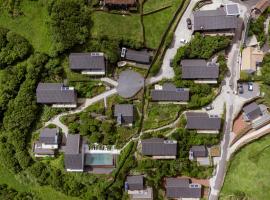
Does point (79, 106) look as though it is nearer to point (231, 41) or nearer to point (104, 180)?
point (104, 180)

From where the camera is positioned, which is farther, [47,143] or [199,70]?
[199,70]

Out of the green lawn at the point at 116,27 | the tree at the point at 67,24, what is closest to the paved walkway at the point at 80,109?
the green lawn at the point at 116,27

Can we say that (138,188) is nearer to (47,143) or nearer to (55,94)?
(47,143)

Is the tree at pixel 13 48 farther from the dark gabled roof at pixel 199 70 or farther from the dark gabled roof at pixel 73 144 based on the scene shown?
the dark gabled roof at pixel 199 70

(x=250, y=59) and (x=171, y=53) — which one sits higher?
(x=171, y=53)

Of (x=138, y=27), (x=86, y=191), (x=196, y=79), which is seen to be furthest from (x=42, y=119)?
(x=196, y=79)

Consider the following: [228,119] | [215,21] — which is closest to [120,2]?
[215,21]

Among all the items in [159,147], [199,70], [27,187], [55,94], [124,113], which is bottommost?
[27,187]
